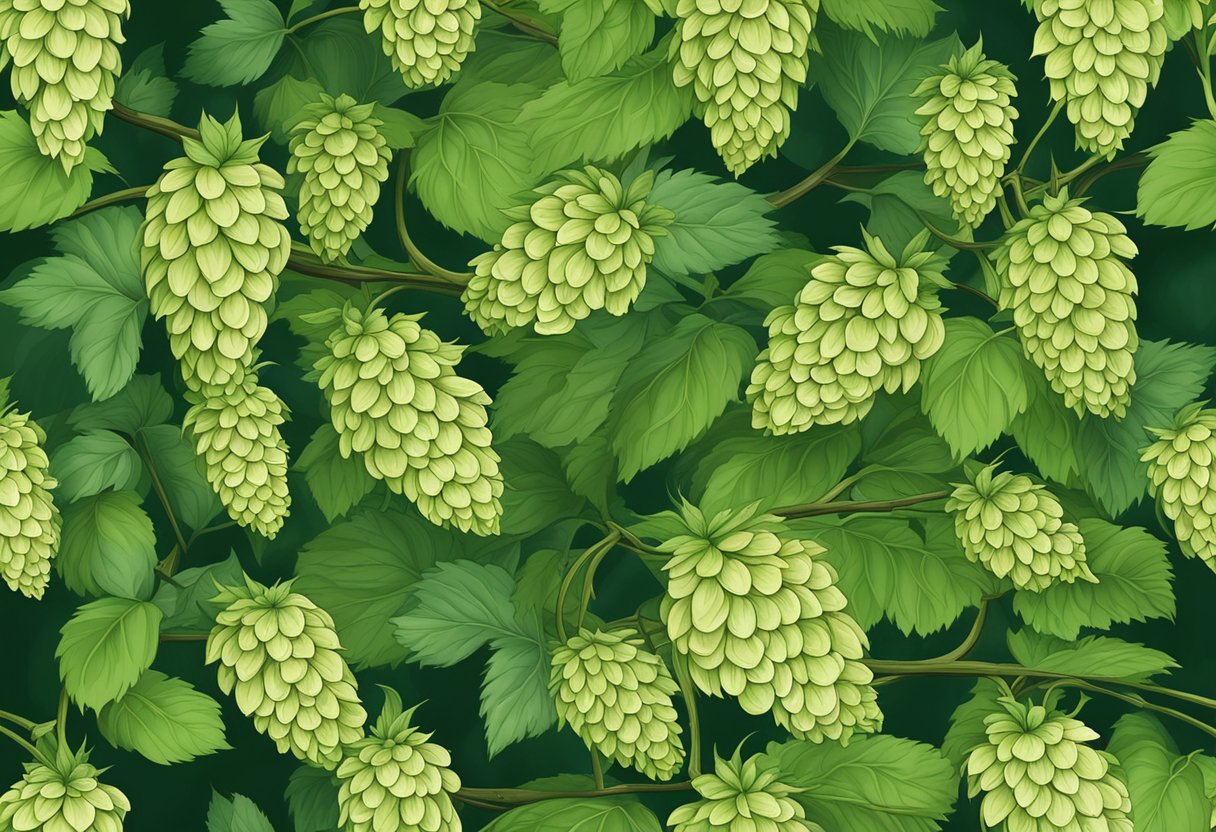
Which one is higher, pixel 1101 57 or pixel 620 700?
pixel 1101 57

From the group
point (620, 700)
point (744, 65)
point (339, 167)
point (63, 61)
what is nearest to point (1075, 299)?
point (744, 65)

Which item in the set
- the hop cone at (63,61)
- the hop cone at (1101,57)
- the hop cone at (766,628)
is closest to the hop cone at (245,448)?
the hop cone at (63,61)

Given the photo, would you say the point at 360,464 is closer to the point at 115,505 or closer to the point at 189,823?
the point at 115,505

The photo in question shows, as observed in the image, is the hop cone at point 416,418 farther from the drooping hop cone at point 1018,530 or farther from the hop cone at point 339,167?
the drooping hop cone at point 1018,530

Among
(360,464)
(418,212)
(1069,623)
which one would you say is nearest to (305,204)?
(418,212)

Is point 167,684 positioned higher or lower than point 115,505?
lower

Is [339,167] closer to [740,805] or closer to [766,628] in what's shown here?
[766,628]

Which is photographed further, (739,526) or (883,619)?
(883,619)
